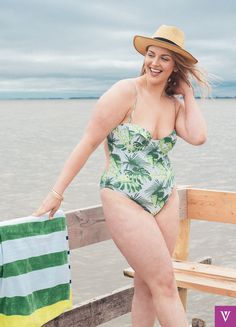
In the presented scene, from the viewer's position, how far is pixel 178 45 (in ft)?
12.0

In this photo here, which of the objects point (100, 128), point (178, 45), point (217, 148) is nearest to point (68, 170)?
point (100, 128)

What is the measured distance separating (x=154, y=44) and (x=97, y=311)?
1.91 metres

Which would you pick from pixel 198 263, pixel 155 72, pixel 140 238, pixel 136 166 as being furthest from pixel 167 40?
pixel 198 263

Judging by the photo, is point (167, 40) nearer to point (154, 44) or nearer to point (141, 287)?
point (154, 44)

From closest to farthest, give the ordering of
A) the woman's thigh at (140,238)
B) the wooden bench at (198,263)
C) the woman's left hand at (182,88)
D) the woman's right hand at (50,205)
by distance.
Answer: the woman's thigh at (140,238) < the woman's right hand at (50,205) < the woman's left hand at (182,88) < the wooden bench at (198,263)

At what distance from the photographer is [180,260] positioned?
5.59 meters

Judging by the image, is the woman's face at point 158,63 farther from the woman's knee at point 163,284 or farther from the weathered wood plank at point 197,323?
the weathered wood plank at point 197,323

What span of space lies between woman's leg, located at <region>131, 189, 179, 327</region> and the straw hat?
84cm

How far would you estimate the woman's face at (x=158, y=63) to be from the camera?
3666 millimetres

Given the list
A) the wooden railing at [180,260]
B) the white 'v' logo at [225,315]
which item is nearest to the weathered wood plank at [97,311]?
the wooden railing at [180,260]

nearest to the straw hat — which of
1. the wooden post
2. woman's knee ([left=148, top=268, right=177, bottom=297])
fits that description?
woman's knee ([left=148, top=268, right=177, bottom=297])

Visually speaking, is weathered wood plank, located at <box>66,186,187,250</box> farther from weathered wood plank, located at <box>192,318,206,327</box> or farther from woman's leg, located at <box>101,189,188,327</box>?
weathered wood plank, located at <box>192,318,206,327</box>

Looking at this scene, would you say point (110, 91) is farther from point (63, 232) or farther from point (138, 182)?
point (63, 232)

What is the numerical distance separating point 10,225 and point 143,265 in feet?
2.59
